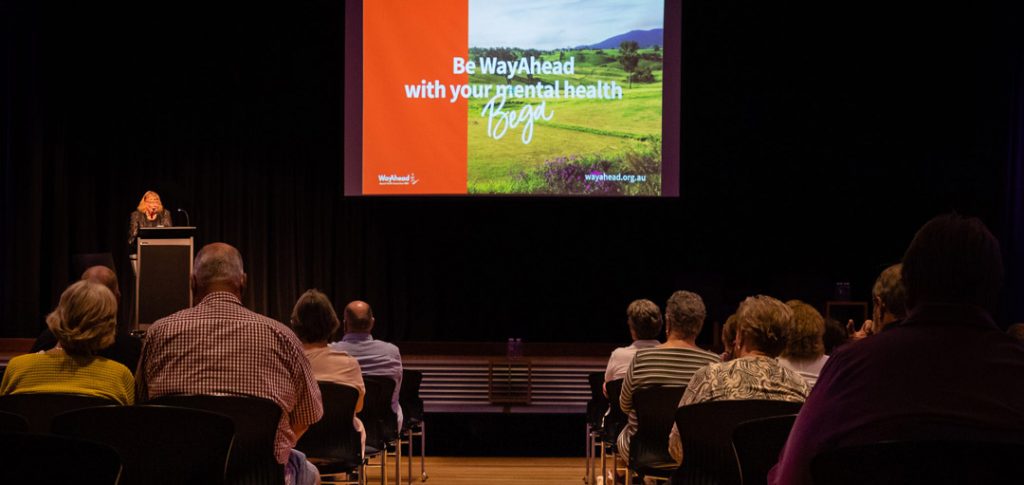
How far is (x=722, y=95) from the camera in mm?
9141

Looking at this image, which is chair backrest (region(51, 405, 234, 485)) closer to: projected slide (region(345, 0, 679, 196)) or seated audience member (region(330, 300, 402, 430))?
seated audience member (region(330, 300, 402, 430))

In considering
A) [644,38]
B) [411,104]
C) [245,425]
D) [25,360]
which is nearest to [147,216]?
[411,104]

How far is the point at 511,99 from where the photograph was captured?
863 centimetres

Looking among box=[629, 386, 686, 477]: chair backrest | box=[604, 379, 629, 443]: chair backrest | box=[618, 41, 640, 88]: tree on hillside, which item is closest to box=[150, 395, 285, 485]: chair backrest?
box=[629, 386, 686, 477]: chair backrest

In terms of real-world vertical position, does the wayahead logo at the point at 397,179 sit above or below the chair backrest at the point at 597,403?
above

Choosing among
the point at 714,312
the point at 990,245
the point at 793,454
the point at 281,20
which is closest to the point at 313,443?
the point at 793,454

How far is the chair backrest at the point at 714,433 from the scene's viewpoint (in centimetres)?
281

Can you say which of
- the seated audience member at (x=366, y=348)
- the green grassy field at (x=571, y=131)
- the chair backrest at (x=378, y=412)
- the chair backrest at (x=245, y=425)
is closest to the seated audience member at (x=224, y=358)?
the chair backrest at (x=245, y=425)

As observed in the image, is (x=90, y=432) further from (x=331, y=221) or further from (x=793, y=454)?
(x=331, y=221)

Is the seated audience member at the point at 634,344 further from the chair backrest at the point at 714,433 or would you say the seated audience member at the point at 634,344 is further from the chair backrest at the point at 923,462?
the chair backrest at the point at 923,462

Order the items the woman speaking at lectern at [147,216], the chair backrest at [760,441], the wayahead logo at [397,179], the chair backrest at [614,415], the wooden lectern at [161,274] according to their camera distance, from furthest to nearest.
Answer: the wayahead logo at [397,179] < the woman speaking at lectern at [147,216] < the wooden lectern at [161,274] < the chair backrest at [614,415] < the chair backrest at [760,441]

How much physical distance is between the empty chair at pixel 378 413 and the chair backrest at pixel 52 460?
2441mm

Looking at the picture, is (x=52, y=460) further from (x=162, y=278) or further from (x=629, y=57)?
(x=629, y=57)

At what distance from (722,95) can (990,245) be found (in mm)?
7805
